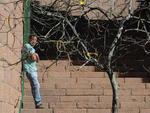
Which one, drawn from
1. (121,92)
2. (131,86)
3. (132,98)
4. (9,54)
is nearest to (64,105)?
(121,92)

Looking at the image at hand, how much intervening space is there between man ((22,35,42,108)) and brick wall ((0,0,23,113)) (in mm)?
218

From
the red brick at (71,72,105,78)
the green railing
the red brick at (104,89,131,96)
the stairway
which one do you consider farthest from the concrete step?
the red brick at (71,72,105,78)

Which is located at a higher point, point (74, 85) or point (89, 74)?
point (89, 74)

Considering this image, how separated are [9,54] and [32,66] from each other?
1218 millimetres

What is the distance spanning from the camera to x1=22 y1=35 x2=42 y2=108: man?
13.7 metres

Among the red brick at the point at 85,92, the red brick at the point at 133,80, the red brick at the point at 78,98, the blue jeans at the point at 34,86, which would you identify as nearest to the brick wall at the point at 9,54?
the blue jeans at the point at 34,86

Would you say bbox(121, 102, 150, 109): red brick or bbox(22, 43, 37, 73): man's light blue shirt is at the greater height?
bbox(22, 43, 37, 73): man's light blue shirt

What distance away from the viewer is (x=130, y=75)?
16.9 m

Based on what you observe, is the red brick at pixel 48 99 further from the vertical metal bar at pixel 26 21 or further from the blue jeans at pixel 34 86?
the vertical metal bar at pixel 26 21

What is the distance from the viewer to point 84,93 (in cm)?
1477

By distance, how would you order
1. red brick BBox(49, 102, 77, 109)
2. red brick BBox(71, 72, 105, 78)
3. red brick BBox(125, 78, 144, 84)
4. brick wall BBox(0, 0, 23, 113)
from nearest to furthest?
brick wall BBox(0, 0, 23, 113) < red brick BBox(49, 102, 77, 109) < red brick BBox(125, 78, 144, 84) < red brick BBox(71, 72, 105, 78)

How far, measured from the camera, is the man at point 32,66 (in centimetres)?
1370

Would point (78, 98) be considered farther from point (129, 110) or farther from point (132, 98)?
point (129, 110)

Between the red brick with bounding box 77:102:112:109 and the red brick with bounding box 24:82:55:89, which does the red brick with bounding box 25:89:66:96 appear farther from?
the red brick with bounding box 77:102:112:109
